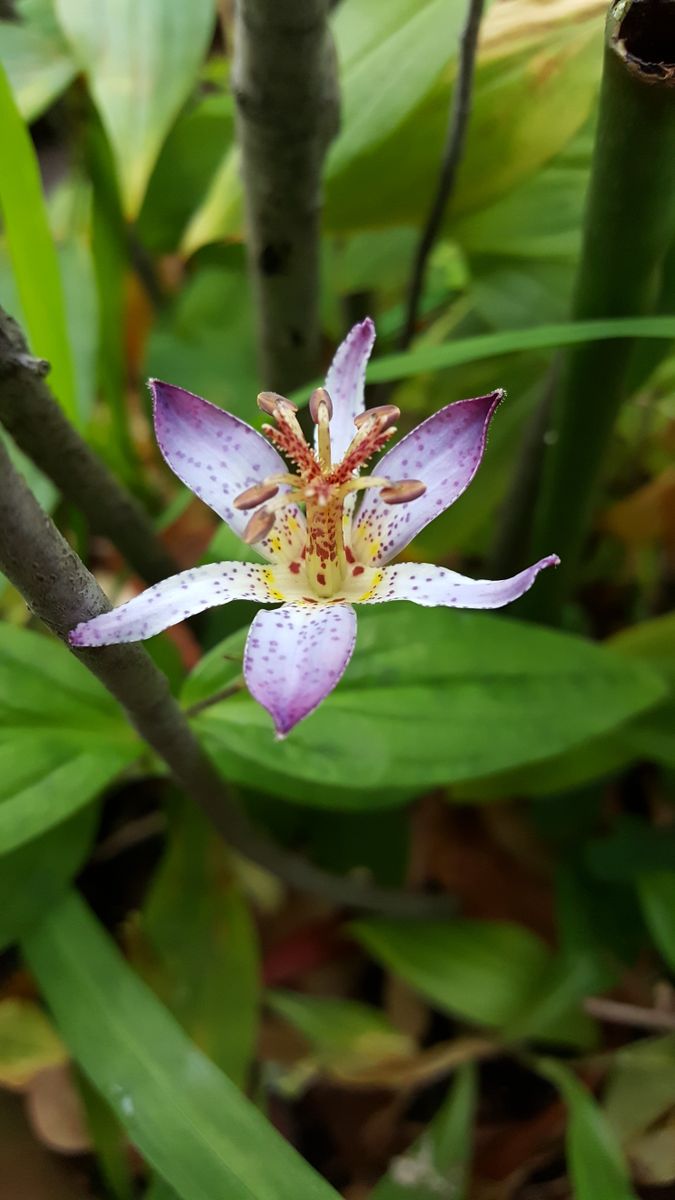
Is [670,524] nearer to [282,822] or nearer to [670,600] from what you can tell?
[670,600]

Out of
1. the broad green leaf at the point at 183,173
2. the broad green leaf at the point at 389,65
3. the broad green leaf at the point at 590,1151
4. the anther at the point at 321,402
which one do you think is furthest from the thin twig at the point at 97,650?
the broad green leaf at the point at 183,173

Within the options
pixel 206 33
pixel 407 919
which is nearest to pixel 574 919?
pixel 407 919

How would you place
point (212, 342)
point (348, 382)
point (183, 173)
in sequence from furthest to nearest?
1. point (212, 342)
2. point (183, 173)
3. point (348, 382)

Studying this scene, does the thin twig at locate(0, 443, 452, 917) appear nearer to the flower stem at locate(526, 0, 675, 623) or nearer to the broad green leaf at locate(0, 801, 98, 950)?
the broad green leaf at locate(0, 801, 98, 950)

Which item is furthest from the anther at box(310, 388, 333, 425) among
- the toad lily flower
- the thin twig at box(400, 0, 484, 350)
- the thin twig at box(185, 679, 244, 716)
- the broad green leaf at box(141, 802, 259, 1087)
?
the broad green leaf at box(141, 802, 259, 1087)

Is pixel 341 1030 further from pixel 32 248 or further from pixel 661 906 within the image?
pixel 32 248

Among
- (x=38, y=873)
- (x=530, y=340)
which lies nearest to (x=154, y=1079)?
(x=38, y=873)

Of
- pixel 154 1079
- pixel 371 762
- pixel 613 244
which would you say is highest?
pixel 613 244
